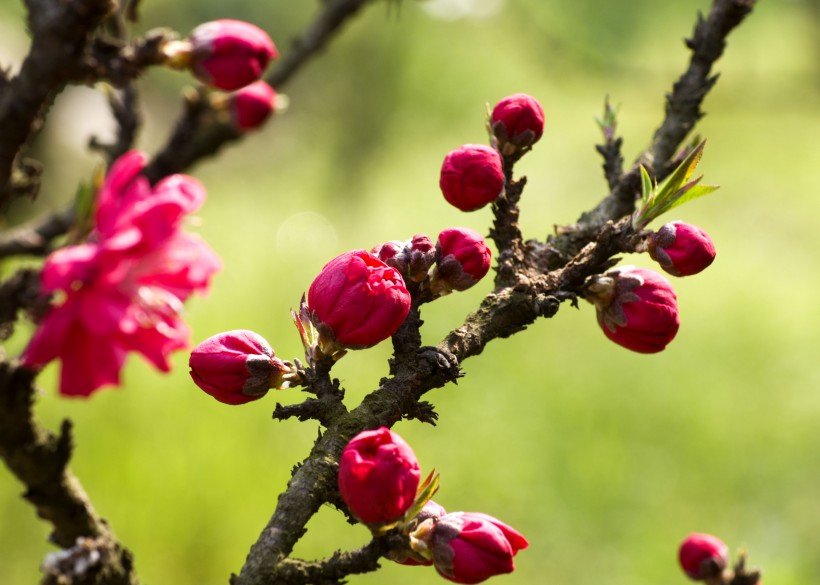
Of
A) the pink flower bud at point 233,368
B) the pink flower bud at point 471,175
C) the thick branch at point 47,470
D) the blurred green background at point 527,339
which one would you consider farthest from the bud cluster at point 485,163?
the blurred green background at point 527,339

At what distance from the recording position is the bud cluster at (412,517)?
316 mm

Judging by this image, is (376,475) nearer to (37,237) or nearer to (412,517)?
(412,517)

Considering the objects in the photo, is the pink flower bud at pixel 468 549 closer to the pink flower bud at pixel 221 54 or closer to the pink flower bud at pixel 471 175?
the pink flower bud at pixel 471 175

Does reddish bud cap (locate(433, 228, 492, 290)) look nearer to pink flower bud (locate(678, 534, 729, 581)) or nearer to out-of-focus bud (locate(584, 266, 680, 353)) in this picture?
out-of-focus bud (locate(584, 266, 680, 353))

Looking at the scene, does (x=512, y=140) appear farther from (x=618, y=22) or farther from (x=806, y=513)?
(x=618, y=22)

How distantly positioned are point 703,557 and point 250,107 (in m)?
0.60

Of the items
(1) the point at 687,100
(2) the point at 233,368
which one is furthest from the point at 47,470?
(1) the point at 687,100

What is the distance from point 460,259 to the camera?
1.36 ft

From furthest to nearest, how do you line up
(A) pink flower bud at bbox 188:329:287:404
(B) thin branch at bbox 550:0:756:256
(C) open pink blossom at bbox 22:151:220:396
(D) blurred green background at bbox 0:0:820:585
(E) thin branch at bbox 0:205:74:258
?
(D) blurred green background at bbox 0:0:820:585, (E) thin branch at bbox 0:205:74:258, (B) thin branch at bbox 550:0:756:256, (A) pink flower bud at bbox 188:329:287:404, (C) open pink blossom at bbox 22:151:220:396

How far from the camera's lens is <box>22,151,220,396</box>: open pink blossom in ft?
0.93

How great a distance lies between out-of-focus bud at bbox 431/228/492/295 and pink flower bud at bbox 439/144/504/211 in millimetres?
35

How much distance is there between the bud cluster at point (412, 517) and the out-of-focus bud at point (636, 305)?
0.13 m

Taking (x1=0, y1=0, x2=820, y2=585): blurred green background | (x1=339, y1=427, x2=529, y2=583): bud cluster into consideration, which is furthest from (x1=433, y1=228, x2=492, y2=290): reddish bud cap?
(x1=0, y1=0, x2=820, y2=585): blurred green background

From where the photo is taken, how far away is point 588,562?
5.97ft
